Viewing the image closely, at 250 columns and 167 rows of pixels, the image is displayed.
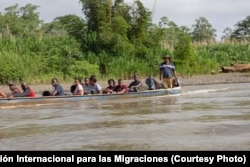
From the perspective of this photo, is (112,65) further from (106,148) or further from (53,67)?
(106,148)

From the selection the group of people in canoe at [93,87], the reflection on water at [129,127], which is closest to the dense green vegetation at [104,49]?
the group of people in canoe at [93,87]

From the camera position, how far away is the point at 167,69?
63.8 feet

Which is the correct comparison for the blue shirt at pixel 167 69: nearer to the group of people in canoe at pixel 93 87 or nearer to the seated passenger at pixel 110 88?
the group of people in canoe at pixel 93 87

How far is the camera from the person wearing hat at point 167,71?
1939 centimetres

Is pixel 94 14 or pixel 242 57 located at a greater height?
pixel 94 14

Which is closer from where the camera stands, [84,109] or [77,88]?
[84,109]

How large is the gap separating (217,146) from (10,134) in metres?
4.17

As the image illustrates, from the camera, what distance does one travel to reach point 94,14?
1098 inches

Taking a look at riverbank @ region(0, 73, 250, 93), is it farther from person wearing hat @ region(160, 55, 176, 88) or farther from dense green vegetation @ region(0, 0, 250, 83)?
person wearing hat @ region(160, 55, 176, 88)

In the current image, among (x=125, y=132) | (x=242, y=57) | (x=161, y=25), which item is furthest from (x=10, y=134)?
(x=242, y=57)

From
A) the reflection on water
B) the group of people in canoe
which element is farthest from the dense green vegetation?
the reflection on water

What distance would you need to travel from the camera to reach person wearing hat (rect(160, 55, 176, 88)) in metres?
19.4

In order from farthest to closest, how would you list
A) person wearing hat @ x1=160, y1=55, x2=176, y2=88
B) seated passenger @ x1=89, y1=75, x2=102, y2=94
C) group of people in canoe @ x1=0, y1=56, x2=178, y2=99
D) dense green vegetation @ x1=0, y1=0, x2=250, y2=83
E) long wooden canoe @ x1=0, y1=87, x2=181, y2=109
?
dense green vegetation @ x1=0, y1=0, x2=250, y2=83, person wearing hat @ x1=160, y1=55, x2=176, y2=88, seated passenger @ x1=89, y1=75, x2=102, y2=94, group of people in canoe @ x1=0, y1=56, x2=178, y2=99, long wooden canoe @ x1=0, y1=87, x2=181, y2=109

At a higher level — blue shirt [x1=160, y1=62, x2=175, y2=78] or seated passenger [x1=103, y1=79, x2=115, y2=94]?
blue shirt [x1=160, y1=62, x2=175, y2=78]
